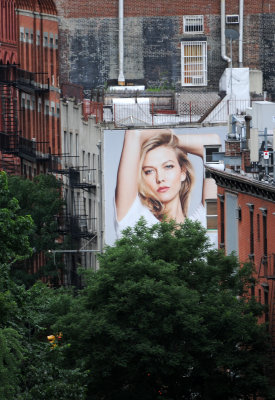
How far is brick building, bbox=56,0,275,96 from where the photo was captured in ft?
367

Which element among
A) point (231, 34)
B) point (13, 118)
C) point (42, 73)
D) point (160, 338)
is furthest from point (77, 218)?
point (160, 338)

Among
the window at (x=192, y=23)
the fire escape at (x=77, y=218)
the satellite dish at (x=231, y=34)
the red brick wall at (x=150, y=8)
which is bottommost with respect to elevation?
the fire escape at (x=77, y=218)

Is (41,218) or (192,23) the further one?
(192,23)

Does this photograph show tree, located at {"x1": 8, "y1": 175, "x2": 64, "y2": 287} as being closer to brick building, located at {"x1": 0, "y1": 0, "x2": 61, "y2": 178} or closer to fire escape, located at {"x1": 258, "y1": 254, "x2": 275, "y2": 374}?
brick building, located at {"x1": 0, "y1": 0, "x2": 61, "y2": 178}

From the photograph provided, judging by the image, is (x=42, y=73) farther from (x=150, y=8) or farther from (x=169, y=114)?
(x=169, y=114)

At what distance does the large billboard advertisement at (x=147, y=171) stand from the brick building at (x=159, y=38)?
13495 mm

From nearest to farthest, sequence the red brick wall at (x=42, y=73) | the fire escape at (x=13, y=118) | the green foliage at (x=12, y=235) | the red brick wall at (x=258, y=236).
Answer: the green foliage at (x=12, y=235) → the red brick wall at (x=258, y=236) → the red brick wall at (x=42, y=73) → the fire escape at (x=13, y=118)

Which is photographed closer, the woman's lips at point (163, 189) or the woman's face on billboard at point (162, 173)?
the woman's face on billboard at point (162, 173)

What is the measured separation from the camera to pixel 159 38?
112688 millimetres

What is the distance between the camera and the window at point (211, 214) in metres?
99.2

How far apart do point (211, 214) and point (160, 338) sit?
3226 centimetres

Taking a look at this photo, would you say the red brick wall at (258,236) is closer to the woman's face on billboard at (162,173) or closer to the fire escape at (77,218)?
the woman's face on billboard at (162,173)

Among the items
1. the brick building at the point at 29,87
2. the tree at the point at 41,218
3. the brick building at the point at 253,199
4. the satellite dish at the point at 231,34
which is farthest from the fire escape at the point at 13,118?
the brick building at the point at 253,199

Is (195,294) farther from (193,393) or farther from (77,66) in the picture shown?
(77,66)
